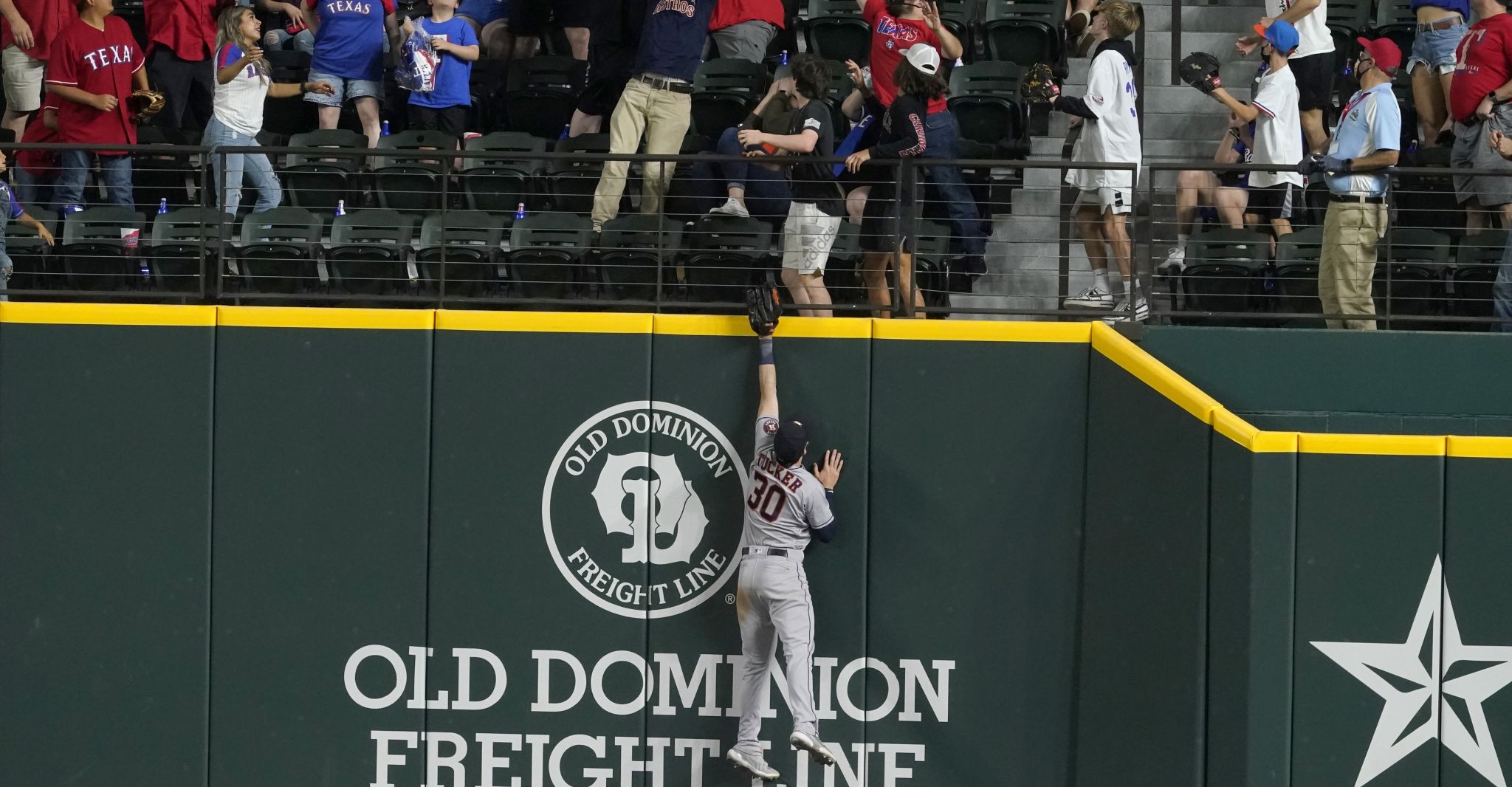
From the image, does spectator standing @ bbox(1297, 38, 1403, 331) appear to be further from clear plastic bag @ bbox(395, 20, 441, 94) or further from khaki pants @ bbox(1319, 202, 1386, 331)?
clear plastic bag @ bbox(395, 20, 441, 94)

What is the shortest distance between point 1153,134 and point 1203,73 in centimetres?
131

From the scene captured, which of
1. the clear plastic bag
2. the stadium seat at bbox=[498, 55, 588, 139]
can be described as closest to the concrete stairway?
the stadium seat at bbox=[498, 55, 588, 139]

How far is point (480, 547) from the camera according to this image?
33.4 feet

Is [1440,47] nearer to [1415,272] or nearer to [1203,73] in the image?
[1203,73]

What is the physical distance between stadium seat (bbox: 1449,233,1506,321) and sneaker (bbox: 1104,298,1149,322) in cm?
174

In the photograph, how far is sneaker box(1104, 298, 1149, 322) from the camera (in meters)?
10.0

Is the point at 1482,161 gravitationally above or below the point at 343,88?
below

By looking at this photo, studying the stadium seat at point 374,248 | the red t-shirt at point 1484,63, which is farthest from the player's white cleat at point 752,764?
the red t-shirt at point 1484,63

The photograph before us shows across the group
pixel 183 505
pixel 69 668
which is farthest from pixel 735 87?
pixel 69 668

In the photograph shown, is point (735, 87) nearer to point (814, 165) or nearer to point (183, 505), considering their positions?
point (814, 165)

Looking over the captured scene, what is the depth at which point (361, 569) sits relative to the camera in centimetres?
1020

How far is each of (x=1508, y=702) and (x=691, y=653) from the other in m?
4.26

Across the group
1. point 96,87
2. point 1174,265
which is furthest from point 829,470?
point 96,87

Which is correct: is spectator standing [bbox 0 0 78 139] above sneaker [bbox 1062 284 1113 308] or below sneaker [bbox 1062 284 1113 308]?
above
